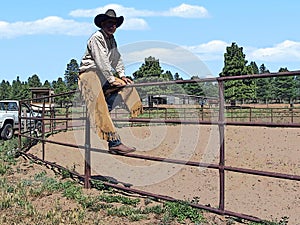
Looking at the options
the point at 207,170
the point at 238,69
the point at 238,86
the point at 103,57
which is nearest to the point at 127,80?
the point at 103,57

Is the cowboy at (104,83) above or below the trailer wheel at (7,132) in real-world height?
above

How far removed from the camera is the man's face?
15.0 feet

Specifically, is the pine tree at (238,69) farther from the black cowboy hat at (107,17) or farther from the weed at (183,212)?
the weed at (183,212)

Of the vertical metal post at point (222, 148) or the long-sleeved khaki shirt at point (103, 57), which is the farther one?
the long-sleeved khaki shirt at point (103, 57)

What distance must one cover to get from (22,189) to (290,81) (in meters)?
47.4

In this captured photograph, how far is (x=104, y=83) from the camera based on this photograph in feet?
15.1

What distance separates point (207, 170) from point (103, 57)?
18.4 feet

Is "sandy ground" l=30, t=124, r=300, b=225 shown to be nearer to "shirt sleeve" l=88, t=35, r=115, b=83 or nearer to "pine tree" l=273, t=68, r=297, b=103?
"shirt sleeve" l=88, t=35, r=115, b=83

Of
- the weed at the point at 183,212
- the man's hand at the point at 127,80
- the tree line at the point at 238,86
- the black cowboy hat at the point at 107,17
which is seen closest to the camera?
the weed at the point at 183,212

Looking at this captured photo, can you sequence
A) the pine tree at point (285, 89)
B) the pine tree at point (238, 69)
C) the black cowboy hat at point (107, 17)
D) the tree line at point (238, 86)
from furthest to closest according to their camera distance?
the pine tree at point (285, 89) → the pine tree at point (238, 69) → the tree line at point (238, 86) → the black cowboy hat at point (107, 17)

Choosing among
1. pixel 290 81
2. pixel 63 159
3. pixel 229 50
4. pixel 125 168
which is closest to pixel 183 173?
pixel 125 168

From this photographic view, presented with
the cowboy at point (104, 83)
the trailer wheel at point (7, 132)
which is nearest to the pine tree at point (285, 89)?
the trailer wheel at point (7, 132)

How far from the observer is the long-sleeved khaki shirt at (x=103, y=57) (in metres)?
4.43

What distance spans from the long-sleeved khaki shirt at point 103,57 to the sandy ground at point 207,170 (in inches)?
38.4
